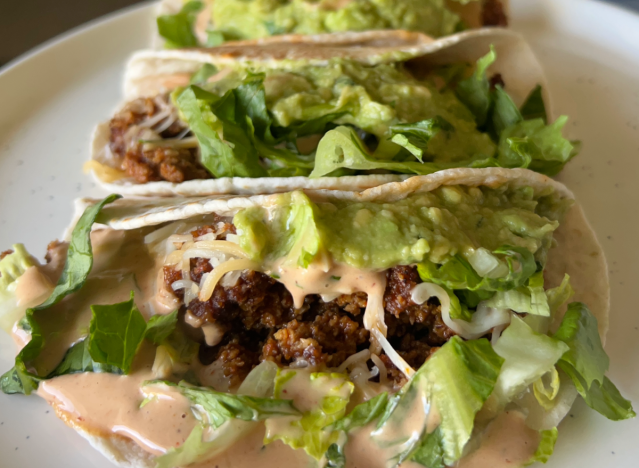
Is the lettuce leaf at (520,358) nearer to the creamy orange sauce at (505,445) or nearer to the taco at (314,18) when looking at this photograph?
the creamy orange sauce at (505,445)

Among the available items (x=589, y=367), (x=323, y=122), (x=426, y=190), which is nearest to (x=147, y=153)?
(x=323, y=122)

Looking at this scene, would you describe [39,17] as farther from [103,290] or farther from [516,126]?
[516,126]

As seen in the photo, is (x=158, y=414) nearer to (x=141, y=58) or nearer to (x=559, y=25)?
(x=141, y=58)

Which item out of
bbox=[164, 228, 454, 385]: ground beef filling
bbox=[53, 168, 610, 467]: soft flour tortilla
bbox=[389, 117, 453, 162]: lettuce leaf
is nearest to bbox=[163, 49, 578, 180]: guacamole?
bbox=[389, 117, 453, 162]: lettuce leaf

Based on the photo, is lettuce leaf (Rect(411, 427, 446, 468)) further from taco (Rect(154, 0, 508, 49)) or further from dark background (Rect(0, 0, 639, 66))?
dark background (Rect(0, 0, 639, 66))

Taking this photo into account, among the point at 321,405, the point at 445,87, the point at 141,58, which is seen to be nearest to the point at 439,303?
the point at 321,405
